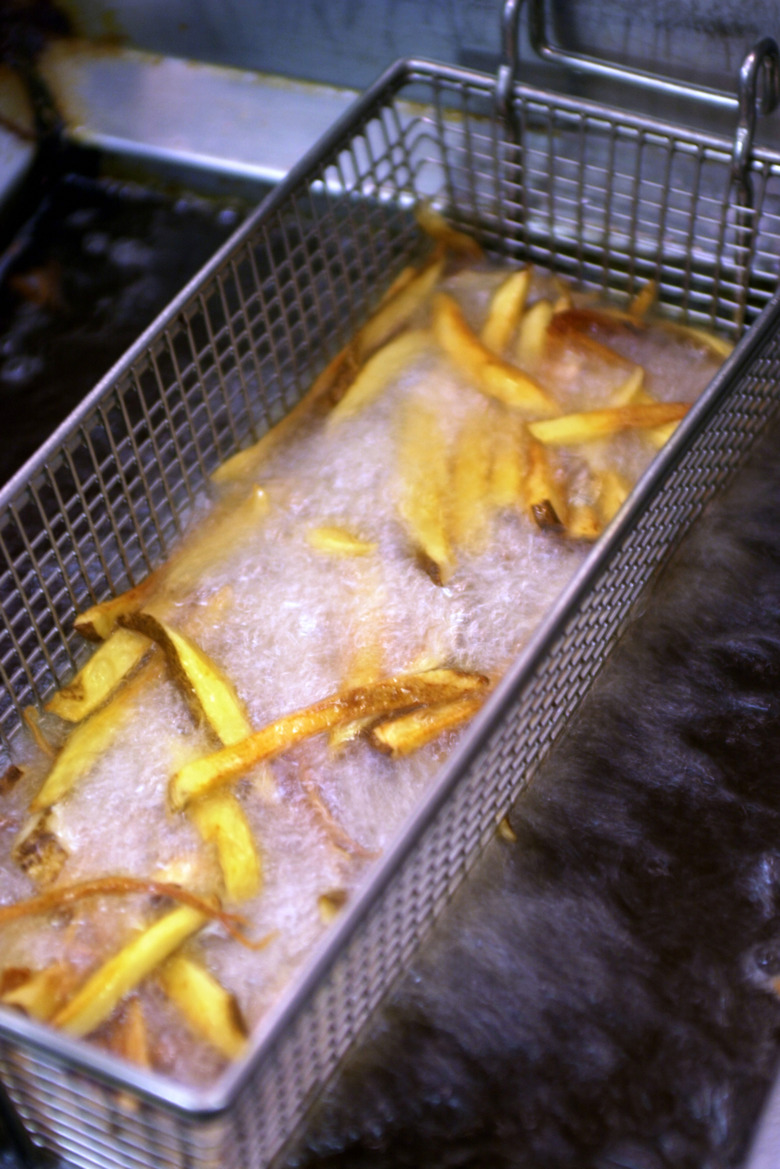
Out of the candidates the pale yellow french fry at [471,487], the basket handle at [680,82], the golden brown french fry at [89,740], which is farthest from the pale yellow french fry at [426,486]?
the basket handle at [680,82]

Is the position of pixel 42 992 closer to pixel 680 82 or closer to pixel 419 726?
pixel 419 726

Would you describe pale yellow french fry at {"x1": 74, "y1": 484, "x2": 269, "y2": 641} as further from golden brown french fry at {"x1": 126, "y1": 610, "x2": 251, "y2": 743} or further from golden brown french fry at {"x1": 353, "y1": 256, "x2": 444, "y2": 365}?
golden brown french fry at {"x1": 353, "y1": 256, "x2": 444, "y2": 365}

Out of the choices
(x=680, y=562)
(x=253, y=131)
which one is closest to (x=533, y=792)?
(x=680, y=562)

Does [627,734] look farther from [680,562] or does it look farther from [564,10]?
[564,10]

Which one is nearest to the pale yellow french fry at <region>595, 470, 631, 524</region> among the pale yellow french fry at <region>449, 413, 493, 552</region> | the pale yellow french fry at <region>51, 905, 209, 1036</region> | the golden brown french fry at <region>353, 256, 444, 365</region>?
the pale yellow french fry at <region>449, 413, 493, 552</region>

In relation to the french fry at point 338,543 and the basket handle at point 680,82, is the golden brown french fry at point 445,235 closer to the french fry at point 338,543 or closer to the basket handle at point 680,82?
the basket handle at point 680,82
